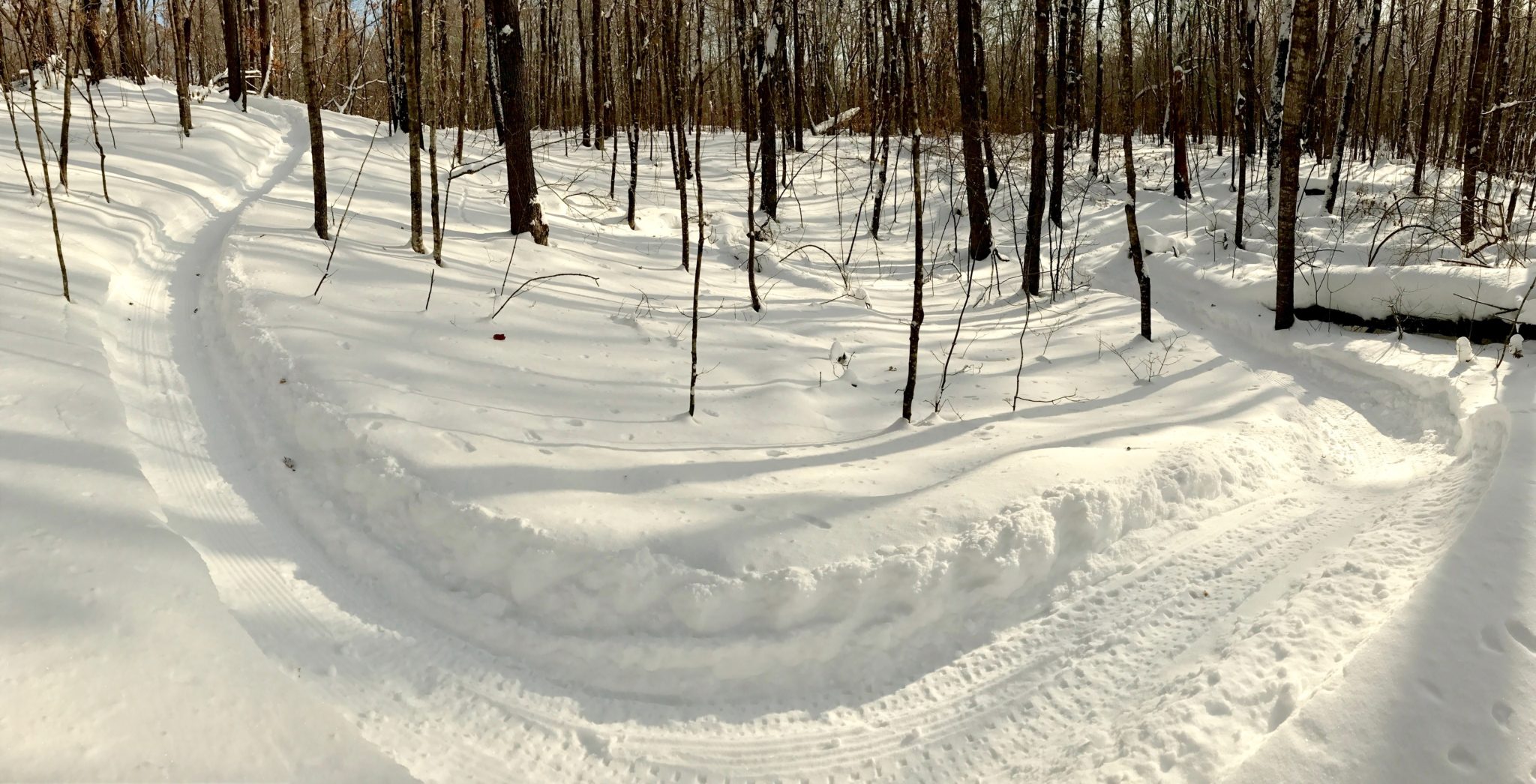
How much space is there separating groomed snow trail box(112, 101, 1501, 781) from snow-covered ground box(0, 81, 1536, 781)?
0.05ft

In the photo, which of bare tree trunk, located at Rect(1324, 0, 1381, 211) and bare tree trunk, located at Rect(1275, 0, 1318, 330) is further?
bare tree trunk, located at Rect(1324, 0, 1381, 211)

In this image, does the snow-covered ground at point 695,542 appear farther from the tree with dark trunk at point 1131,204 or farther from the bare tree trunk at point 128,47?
the bare tree trunk at point 128,47

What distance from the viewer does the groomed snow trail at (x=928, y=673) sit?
2779 mm

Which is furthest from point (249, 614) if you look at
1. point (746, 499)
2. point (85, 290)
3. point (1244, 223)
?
point (1244, 223)

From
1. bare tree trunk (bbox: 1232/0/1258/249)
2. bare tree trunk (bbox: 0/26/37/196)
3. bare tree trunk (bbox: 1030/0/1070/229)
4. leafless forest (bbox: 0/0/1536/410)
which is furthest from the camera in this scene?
bare tree trunk (bbox: 1030/0/1070/229)

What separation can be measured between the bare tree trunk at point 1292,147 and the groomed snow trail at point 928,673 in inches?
156

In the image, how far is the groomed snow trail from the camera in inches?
109

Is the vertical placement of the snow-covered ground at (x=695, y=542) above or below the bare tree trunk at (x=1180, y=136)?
below

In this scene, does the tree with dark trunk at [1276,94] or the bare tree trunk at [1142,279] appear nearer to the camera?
the bare tree trunk at [1142,279]

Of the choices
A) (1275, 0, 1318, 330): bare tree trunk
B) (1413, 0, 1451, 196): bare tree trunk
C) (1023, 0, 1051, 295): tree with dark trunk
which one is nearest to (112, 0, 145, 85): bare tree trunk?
(1023, 0, 1051, 295): tree with dark trunk

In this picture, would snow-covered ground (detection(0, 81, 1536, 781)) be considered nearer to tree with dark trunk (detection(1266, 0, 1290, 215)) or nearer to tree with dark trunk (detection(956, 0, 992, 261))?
tree with dark trunk (detection(956, 0, 992, 261))

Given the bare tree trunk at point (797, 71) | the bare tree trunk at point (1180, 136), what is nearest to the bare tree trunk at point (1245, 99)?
the bare tree trunk at point (1180, 136)

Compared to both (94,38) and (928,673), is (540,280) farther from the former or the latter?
(94,38)

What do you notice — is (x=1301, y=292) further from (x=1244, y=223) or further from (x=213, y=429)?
(x=213, y=429)
